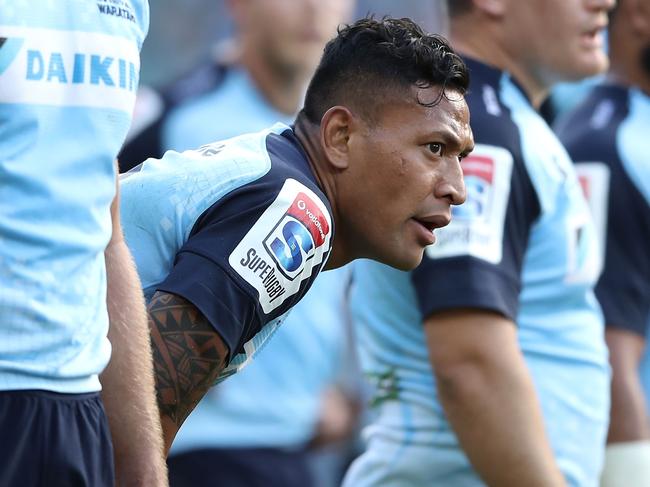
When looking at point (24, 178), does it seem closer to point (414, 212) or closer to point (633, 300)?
point (414, 212)

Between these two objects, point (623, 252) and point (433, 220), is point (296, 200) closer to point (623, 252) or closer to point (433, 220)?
point (433, 220)

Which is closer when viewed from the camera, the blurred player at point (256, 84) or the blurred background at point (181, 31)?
the blurred player at point (256, 84)

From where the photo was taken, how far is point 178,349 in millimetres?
2586

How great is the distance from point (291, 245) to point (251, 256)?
9 centimetres

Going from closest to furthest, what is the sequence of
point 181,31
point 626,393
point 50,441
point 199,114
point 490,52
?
1. point 50,441
2. point 490,52
3. point 626,393
4. point 199,114
5. point 181,31

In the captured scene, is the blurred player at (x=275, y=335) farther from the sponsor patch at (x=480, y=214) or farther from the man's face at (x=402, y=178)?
the man's face at (x=402, y=178)

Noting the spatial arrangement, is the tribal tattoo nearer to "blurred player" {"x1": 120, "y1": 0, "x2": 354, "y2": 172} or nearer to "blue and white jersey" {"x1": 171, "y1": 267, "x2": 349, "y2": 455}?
"blue and white jersey" {"x1": 171, "y1": 267, "x2": 349, "y2": 455}

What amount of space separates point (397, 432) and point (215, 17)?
21.6ft

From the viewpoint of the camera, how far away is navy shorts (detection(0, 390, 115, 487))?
2176 mm

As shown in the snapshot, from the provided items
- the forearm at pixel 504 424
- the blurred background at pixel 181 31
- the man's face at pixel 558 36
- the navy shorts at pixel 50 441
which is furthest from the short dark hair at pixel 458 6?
the blurred background at pixel 181 31

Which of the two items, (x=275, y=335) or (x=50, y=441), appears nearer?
(x=50, y=441)

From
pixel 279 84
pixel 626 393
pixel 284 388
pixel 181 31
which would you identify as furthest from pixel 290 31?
pixel 181 31

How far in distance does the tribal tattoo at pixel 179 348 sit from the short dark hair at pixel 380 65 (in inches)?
26.3

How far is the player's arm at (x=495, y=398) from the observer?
3.79 meters
